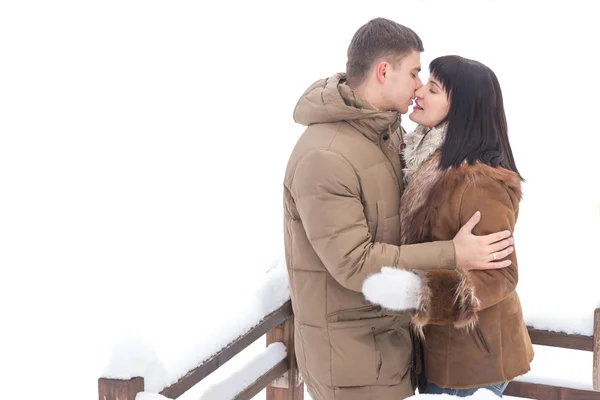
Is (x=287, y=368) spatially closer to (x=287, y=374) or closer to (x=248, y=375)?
(x=287, y=374)

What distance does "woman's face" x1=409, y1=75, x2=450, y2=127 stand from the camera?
259 centimetres

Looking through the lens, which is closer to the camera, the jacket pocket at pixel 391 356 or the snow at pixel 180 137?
the jacket pocket at pixel 391 356

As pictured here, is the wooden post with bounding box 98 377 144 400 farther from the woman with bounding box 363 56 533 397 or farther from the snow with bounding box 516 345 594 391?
the snow with bounding box 516 345 594 391

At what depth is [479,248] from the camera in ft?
7.74

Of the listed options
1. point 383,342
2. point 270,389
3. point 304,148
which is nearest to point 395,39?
point 304,148

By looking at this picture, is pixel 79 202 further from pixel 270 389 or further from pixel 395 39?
pixel 395 39

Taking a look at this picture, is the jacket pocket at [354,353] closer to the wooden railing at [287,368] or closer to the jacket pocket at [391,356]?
the jacket pocket at [391,356]

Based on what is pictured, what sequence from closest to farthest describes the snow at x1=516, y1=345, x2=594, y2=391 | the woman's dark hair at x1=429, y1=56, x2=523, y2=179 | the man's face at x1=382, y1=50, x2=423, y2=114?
1. the woman's dark hair at x1=429, y1=56, x2=523, y2=179
2. the man's face at x1=382, y1=50, x2=423, y2=114
3. the snow at x1=516, y1=345, x2=594, y2=391

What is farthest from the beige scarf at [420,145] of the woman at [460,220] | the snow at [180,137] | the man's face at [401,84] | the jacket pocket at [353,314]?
the snow at [180,137]

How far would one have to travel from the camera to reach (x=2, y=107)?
43.5 feet

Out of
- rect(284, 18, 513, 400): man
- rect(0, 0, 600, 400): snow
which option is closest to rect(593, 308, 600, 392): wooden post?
rect(0, 0, 600, 400): snow

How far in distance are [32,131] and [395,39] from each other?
11374mm

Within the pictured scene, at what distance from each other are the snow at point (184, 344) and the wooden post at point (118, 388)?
0.02m

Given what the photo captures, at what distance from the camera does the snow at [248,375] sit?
267 cm
